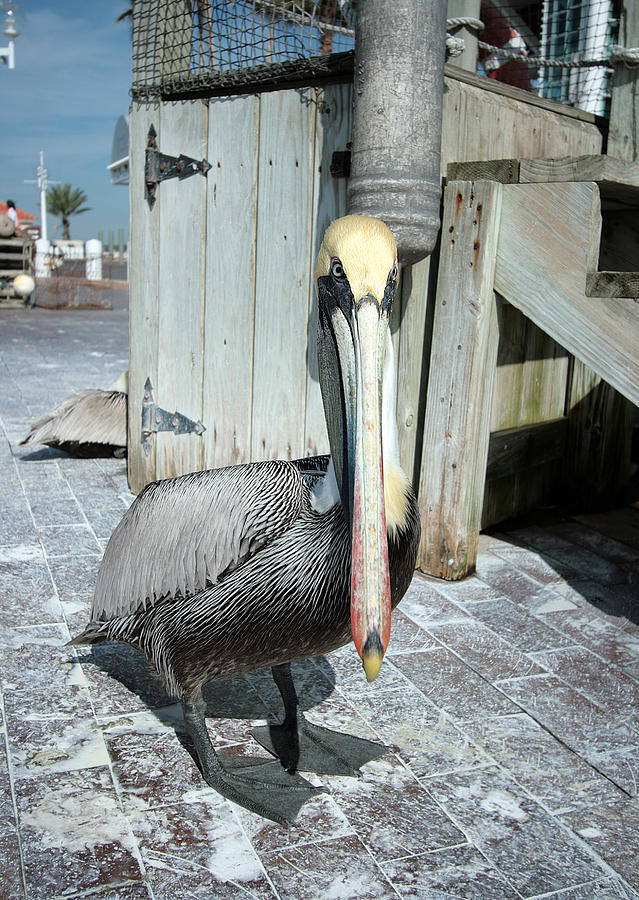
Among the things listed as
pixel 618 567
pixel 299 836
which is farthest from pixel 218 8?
pixel 299 836

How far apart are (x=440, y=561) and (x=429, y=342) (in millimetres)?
935

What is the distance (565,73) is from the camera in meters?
5.76

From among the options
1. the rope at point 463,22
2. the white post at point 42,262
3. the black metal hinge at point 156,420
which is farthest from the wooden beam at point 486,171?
the white post at point 42,262

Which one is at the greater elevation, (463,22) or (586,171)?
(463,22)

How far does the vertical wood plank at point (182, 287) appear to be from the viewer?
4031 millimetres

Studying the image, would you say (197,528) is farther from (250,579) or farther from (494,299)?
(494,299)

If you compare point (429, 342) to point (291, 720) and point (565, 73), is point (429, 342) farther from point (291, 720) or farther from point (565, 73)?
point (565, 73)

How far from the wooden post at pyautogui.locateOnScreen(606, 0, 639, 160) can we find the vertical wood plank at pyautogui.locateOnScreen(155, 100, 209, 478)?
1970 mm

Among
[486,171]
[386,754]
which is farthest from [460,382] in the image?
[386,754]

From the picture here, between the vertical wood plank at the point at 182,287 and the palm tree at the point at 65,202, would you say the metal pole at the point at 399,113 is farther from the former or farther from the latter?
the palm tree at the point at 65,202

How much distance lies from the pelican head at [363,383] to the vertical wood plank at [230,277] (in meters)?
2.15

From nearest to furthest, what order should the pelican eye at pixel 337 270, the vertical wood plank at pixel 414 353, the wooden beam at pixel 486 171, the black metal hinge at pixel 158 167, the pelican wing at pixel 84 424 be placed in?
the pelican eye at pixel 337 270
the wooden beam at pixel 486 171
the vertical wood plank at pixel 414 353
the black metal hinge at pixel 158 167
the pelican wing at pixel 84 424

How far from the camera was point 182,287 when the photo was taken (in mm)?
4199

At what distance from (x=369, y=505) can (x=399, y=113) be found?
6.07ft
